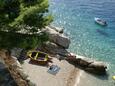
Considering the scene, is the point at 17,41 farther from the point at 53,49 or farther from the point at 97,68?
the point at 53,49

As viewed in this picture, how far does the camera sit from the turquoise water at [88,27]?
48425mm

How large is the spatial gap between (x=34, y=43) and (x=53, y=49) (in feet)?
75.4

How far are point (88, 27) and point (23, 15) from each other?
40.0m

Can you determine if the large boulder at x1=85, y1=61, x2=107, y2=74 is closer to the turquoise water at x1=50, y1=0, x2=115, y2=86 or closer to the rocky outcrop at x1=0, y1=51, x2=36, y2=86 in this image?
the turquoise water at x1=50, y1=0, x2=115, y2=86

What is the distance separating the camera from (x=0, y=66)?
24.4 m

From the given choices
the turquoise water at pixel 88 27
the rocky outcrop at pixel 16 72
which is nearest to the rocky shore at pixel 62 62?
the turquoise water at pixel 88 27

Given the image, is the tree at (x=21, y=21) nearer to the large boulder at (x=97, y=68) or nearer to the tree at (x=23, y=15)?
the tree at (x=23, y=15)

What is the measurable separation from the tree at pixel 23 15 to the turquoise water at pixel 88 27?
20048 mm

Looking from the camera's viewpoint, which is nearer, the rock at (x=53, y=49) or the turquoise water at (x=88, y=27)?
the rock at (x=53, y=49)

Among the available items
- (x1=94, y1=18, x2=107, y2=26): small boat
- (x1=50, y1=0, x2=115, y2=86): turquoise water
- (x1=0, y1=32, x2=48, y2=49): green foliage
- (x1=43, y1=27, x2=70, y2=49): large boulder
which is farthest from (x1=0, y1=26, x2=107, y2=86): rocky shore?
(x1=94, y1=18, x2=107, y2=26): small boat

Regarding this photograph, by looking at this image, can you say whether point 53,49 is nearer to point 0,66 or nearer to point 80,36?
point 80,36

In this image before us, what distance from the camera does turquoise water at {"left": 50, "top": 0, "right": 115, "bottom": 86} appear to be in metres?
48.4

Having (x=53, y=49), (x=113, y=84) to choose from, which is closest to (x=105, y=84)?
(x=113, y=84)

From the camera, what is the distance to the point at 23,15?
65.9 feet
